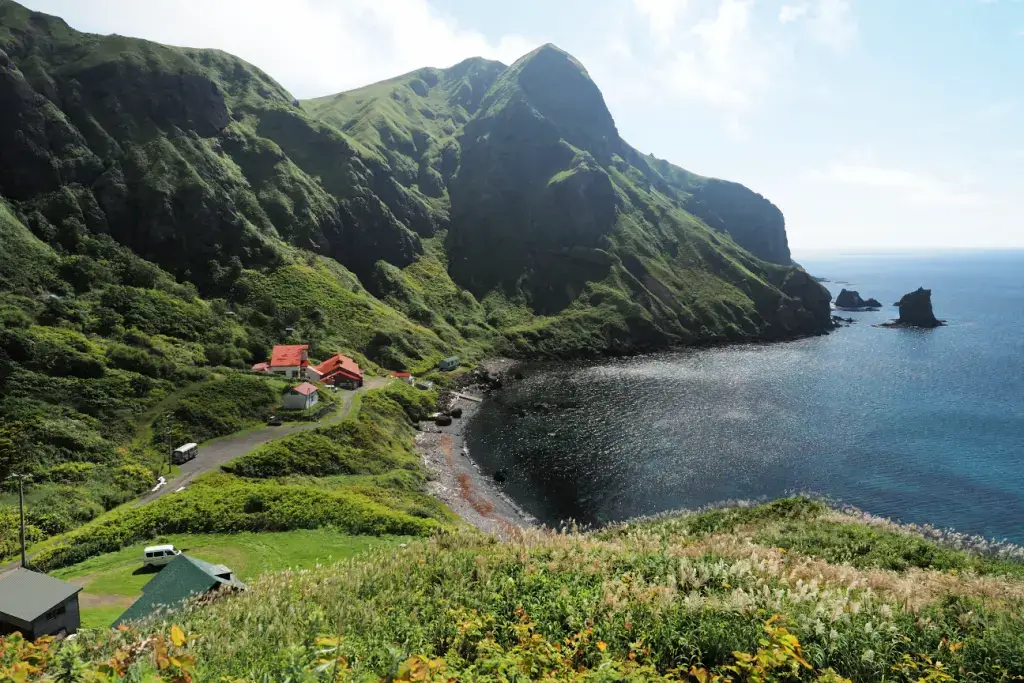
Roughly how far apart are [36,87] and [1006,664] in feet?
543

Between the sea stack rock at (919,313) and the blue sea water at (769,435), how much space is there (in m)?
45.1

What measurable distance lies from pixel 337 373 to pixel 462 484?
34433mm

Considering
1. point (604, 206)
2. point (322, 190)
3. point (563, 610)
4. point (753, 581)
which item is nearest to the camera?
point (563, 610)

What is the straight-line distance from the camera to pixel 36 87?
11512 centimetres

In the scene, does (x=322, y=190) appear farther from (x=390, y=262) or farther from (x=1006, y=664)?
(x=1006, y=664)

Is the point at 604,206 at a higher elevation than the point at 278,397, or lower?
higher

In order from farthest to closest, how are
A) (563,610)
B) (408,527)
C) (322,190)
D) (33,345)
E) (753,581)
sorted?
(322,190) → (33,345) → (408,527) → (753,581) → (563,610)

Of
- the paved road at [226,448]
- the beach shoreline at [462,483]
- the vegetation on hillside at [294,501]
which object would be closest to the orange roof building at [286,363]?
the paved road at [226,448]

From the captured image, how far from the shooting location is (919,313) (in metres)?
184

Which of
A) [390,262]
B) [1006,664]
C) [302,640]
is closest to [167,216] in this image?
[390,262]

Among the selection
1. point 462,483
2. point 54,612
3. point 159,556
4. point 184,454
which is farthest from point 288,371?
point 54,612

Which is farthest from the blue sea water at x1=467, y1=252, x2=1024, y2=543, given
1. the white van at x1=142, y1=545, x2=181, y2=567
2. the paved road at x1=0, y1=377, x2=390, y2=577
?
the white van at x1=142, y1=545, x2=181, y2=567

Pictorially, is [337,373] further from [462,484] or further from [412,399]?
[462,484]

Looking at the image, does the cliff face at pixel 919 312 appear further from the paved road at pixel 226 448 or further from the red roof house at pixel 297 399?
the red roof house at pixel 297 399
